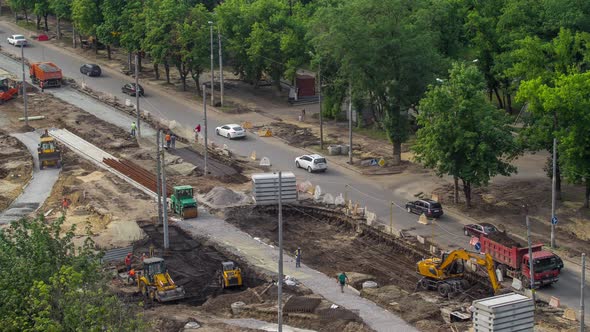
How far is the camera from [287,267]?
2426 inches

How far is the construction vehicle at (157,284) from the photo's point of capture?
5678 centimetres

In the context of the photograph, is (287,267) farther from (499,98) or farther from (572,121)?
(499,98)

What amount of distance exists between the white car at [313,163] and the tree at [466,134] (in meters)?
12.2

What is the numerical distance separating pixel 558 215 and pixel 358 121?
2975 cm

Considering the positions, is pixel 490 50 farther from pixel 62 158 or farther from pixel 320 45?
pixel 62 158

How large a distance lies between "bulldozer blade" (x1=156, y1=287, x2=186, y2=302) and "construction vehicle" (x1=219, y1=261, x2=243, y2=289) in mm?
2685

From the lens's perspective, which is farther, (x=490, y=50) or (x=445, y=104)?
(x=490, y=50)

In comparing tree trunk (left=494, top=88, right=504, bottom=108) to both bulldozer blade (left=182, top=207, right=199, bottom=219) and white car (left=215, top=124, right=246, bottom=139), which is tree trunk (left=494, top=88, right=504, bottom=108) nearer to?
white car (left=215, top=124, right=246, bottom=139)

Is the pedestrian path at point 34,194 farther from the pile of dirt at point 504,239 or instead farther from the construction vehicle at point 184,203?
the pile of dirt at point 504,239

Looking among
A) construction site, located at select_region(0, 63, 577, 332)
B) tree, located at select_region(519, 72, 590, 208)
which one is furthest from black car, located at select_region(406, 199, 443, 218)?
tree, located at select_region(519, 72, 590, 208)

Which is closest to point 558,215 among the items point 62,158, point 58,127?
point 62,158

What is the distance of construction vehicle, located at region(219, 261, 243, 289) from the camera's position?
58656 mm

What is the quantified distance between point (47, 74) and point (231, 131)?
1236 inches

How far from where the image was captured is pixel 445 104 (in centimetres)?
6988
